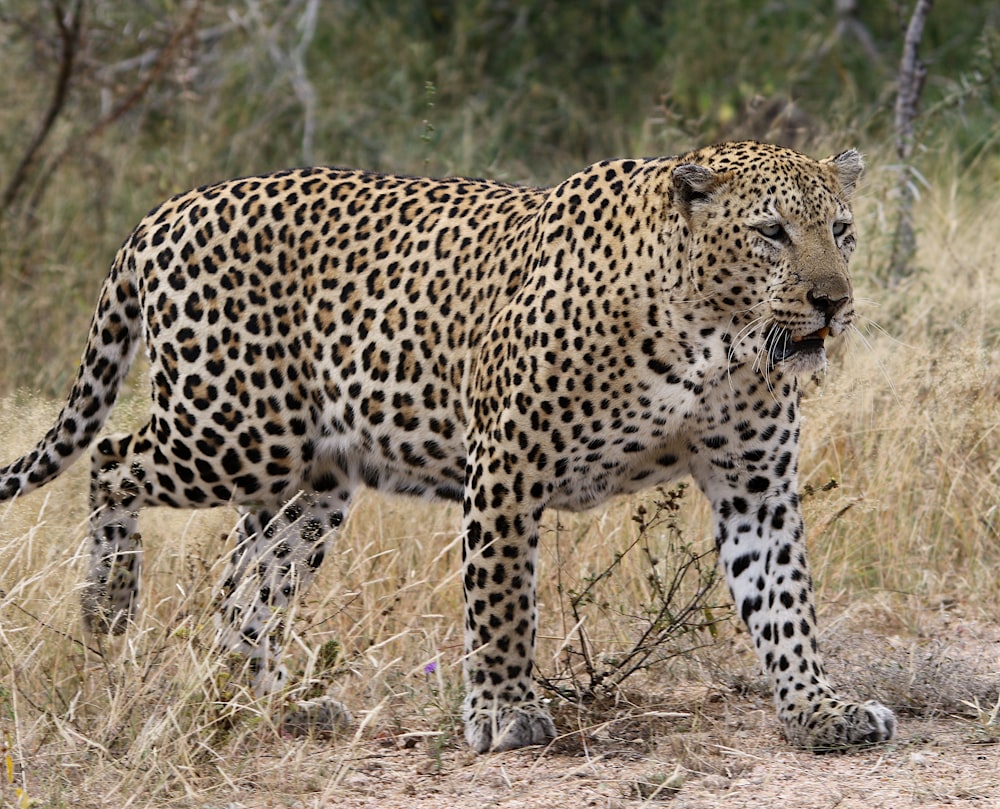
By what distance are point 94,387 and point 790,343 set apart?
2470 millimetres

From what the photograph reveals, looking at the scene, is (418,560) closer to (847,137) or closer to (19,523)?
(19,523)

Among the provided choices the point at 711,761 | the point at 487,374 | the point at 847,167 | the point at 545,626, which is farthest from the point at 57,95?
the point at 711,761

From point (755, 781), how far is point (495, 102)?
357 inches

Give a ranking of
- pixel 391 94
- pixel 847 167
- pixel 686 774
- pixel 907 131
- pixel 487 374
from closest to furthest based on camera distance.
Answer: pixel 686 774
pixel 847 167
pixel 487 374
pixel 907 131
pixel 391 94

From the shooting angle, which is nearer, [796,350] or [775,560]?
[796,350]

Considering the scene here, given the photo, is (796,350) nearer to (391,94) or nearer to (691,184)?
(691,184)

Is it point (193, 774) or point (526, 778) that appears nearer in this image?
point (193, 774)

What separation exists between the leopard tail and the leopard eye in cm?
227

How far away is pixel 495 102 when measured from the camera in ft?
42.2

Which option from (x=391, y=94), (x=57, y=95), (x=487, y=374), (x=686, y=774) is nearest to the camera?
(x=686, y=774)

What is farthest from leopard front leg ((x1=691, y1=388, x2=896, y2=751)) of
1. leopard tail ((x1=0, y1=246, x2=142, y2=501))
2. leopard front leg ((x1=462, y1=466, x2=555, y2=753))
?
leopard tail ((x1=0, y1=246, x2=142, y2=501))

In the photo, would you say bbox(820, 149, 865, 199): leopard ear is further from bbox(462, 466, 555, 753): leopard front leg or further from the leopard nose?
bbox(462, 466, 555, 753): leopard front leg

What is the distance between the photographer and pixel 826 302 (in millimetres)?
4473

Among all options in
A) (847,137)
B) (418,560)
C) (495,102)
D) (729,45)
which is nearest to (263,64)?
(495,102)
